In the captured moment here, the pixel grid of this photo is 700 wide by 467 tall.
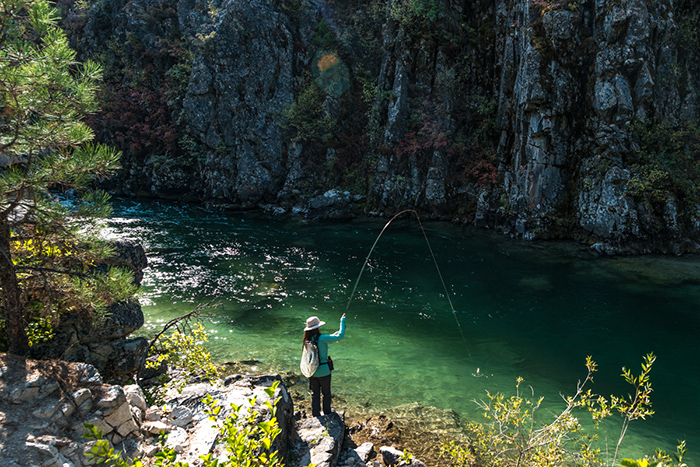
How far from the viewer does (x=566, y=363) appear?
8.97 m

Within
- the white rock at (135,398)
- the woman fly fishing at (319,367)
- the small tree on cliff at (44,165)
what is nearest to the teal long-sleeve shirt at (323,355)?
the woman fly fishing at (319,367)

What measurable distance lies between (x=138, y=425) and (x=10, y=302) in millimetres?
2242

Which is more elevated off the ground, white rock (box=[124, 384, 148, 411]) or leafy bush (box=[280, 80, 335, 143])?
leafy bush (box=[280, 80, 335, 143])

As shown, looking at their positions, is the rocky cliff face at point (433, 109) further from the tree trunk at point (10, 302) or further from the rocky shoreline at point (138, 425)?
the tree trunk at point (10, 302)

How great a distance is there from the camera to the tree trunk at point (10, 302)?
177 inches

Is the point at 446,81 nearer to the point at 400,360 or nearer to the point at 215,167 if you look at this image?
the point at 215,167

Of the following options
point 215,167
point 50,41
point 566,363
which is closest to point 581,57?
point 566,363

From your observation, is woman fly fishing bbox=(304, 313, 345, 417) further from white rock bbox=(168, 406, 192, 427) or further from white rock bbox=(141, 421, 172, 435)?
white rock bbox=(141, 421, 172, 435)

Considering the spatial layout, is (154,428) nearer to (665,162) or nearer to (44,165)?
(44,165)

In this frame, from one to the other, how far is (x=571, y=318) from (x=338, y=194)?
17.3 m

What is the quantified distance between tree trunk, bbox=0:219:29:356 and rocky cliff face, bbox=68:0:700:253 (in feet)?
65.5

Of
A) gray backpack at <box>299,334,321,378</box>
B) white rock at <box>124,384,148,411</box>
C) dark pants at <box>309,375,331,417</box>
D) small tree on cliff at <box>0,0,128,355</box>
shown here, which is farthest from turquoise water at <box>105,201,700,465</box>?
small tree on cliff at <box>0,0,128,355</box>

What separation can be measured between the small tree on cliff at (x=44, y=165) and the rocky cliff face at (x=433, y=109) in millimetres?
19380

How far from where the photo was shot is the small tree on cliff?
4094 millimetres
